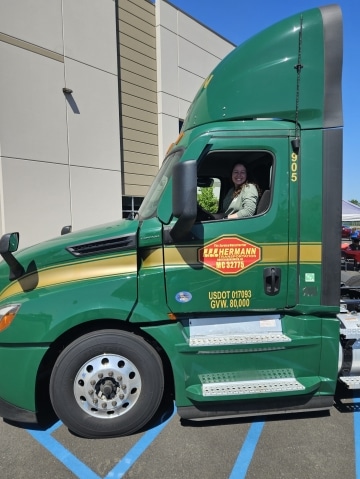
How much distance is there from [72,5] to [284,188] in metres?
14.7

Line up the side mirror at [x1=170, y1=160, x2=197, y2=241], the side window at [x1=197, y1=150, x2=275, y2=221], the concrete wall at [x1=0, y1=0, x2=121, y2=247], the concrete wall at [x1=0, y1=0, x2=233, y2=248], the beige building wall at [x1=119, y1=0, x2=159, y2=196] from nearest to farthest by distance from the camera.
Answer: the side mirror at [x1=170, y1=160, x2=197, y2=241] → the side window at [x1=197, y1=150, x2=275, y2=221] → the concrete wall at [x1=0, y1=0, x2=121, y2=247] → the concrete wall at [x1=0, y1=0, x2=233, y2=248] → the beige building wall at [x1=119, y1=0, x2=159, y2=196]

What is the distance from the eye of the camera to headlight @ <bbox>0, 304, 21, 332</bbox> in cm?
275

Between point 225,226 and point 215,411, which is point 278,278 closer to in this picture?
point 225,226

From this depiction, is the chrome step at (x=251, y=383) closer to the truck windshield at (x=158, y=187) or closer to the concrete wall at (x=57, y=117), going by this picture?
the truck windshield at (x=158, y=187)

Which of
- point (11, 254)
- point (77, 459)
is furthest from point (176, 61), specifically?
point (77, 459)

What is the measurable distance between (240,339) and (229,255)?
2.39ft

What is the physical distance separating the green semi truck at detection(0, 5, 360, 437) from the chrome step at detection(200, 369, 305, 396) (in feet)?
0.04

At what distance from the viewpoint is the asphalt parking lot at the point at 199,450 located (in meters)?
2.53

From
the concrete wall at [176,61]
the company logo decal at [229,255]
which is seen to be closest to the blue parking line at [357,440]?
the company logo decal at [229,255]

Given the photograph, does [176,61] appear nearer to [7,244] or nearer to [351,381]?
[7,244]

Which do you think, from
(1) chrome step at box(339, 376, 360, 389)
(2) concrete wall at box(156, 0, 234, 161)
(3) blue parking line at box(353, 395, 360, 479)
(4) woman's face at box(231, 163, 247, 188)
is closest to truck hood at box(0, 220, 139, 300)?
(4) woman's face at box(231, 163, 247, 188)

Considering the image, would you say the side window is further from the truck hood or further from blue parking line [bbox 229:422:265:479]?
blue parking line [bbox 229:422:265:479]

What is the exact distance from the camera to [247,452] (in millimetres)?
2707

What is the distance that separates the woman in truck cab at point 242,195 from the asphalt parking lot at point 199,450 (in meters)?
1.89
